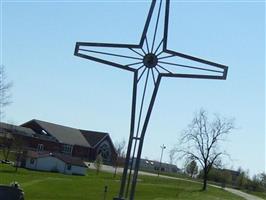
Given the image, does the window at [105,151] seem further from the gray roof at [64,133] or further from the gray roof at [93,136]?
the gray roof at [64,133]

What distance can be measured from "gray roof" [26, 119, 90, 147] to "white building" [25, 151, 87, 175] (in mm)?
22980

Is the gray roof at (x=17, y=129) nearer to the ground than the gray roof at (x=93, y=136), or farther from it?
nearer to the ground

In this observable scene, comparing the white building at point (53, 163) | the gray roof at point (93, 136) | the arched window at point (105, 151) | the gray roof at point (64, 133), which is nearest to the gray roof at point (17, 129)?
the gray roof at point (64, 133)

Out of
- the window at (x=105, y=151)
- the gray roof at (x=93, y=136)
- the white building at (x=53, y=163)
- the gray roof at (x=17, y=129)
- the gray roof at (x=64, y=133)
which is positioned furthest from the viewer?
the window at (x=105, y=151)

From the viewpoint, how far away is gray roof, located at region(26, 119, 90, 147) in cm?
11306

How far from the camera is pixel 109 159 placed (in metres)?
126

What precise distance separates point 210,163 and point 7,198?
215 feet

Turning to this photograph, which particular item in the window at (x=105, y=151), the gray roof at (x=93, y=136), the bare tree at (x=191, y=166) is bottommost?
the bare tree at (x=191, y=166)

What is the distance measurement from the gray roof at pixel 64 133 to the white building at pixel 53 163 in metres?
23.0

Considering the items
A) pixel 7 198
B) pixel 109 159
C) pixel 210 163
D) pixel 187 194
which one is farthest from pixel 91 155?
pixel 7 198

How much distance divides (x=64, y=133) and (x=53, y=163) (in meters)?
29.7

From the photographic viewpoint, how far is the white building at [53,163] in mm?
86500

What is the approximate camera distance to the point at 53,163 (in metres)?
88.6

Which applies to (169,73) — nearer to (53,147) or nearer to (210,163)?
(210,163)
